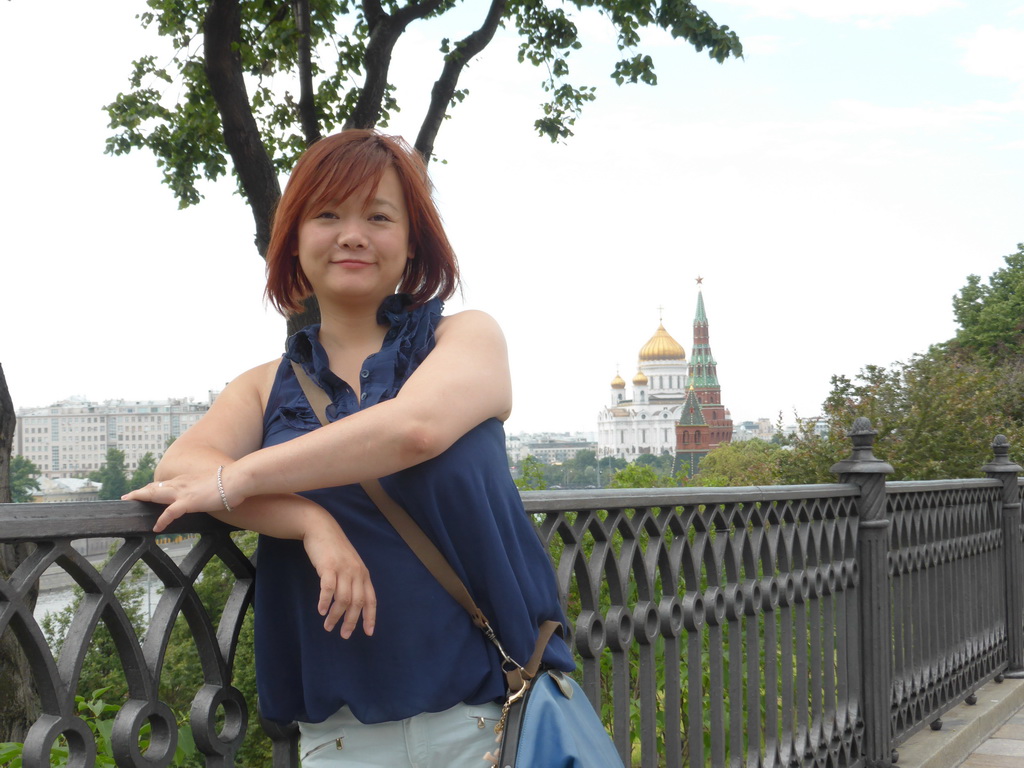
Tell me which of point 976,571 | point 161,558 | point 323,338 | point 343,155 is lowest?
point 976,571

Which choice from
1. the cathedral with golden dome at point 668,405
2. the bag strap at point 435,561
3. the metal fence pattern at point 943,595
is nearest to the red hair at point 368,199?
the bag strap at point 435,561

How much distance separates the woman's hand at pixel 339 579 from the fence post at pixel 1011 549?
5453mm

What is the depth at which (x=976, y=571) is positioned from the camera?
573 cm

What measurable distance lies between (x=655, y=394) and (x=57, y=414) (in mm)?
93206

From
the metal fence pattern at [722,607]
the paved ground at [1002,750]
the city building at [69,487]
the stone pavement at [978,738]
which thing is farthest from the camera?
the city building at [69,487]

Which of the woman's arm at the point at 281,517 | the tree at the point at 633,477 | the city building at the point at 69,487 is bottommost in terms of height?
the city building at the point at 69,487

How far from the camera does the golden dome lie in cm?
16200

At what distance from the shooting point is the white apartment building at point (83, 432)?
286ft

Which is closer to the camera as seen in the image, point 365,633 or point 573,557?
point 365,633

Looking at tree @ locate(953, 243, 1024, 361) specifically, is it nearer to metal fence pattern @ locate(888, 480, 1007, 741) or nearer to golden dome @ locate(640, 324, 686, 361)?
metal fence pattern @ locate(888, 480, 1007, 741)

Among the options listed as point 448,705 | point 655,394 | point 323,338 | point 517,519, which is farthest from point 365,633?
point 655,394

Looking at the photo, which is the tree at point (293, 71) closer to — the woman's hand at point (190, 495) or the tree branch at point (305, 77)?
the tree branch at point (305, 77)

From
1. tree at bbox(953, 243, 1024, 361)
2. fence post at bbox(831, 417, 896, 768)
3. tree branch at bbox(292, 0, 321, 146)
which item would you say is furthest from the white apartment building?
fence post at bbox(831, 417, 896, 768)

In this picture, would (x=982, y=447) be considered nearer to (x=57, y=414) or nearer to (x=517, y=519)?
(x=517, y=519)
